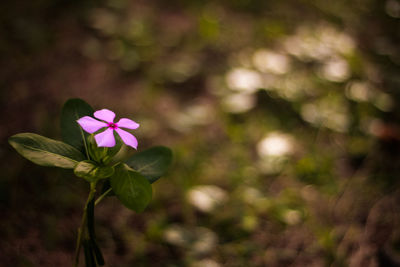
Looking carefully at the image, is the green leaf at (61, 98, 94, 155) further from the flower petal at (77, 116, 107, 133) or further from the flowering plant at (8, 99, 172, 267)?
the flower petal at (77, 116, 107, 133)

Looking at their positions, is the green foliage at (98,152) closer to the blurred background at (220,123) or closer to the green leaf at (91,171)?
the green leaf at (91,171)

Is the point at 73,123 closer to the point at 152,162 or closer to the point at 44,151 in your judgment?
the point at 44,151

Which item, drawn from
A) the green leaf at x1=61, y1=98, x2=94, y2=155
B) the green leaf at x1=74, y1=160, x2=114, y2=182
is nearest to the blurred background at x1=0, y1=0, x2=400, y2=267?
the green leaf at x1=61, y1=98, x2=94, y2=155

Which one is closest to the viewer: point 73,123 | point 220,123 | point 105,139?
point 105,139

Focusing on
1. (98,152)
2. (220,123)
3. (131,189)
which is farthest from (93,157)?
(220,123)

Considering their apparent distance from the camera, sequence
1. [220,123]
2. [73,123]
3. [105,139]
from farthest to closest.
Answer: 1. [220,123]
2. [73,123]
3. [105,139]

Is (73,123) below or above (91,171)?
above

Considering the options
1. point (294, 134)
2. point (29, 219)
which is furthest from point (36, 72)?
point (294, 134)

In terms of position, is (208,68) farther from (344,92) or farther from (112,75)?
(344,92)
